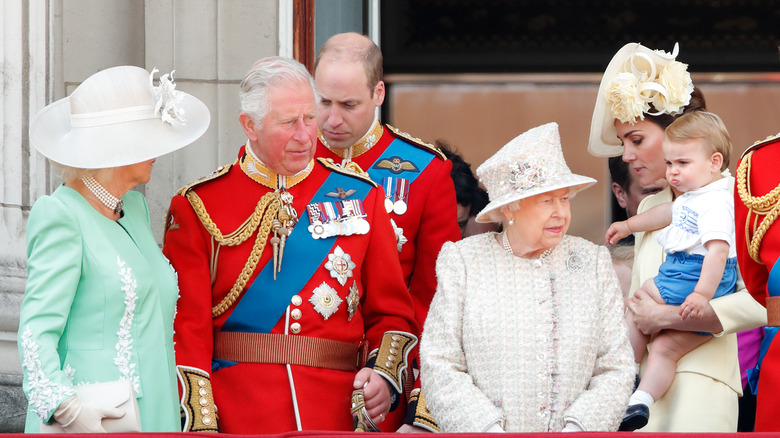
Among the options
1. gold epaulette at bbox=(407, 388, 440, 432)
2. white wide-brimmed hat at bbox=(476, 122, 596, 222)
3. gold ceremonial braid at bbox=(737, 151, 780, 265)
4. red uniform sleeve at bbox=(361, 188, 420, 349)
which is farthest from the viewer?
red uniform sleeve at bbox=(361, 188, 420, 349)

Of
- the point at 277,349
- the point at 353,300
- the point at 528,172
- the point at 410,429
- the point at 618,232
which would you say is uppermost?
the point at 528,172

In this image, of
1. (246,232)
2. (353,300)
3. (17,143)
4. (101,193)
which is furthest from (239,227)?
(17,143)

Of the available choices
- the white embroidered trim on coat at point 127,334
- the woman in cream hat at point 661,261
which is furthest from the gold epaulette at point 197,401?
the woman in cream hat at point 661,261

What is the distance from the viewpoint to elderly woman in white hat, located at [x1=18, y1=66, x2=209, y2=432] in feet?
10.2

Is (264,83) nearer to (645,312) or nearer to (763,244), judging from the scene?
(645,312)

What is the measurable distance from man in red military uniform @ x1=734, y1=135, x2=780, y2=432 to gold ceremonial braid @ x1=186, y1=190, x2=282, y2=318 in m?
1.26

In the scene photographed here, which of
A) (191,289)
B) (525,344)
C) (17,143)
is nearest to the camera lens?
(525,344)

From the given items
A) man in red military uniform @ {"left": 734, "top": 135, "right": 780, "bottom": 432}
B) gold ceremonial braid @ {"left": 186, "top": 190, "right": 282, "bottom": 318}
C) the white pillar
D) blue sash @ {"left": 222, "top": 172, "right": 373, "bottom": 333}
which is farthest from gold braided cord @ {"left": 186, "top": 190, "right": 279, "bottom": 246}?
the white pillar

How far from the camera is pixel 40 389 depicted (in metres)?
3.07

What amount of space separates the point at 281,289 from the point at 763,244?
128 centimetres

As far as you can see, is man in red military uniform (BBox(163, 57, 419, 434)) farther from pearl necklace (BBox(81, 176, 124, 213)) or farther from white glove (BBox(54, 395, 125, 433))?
white glove (BBox(54, 395, 125, 433))

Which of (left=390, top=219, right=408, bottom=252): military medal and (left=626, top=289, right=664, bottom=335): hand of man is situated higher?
(left=390, top=219, right=408, bottom=252): military medal

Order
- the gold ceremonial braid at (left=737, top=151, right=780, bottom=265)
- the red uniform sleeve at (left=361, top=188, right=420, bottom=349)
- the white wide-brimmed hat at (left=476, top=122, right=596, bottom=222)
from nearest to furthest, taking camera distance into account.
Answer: the white wide-brimmed hat at (left=476, top=122, right=596, bottom=222)
the gold ceremonial braid at (left=737, top=151, right=780, bottom=265)
the red uniform sleeve at (left=361, top=188, right=420, bottom=349)

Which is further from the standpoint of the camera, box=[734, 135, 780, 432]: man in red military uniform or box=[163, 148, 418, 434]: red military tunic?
box=[163, 148, 418, 434]: red military tunic
